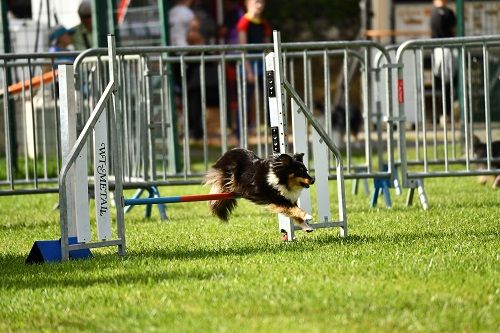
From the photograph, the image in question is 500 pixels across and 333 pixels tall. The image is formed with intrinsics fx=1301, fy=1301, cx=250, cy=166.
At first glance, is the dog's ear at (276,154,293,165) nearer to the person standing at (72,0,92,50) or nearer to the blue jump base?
the blue jump base

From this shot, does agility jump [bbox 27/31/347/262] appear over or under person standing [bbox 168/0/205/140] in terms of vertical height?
under

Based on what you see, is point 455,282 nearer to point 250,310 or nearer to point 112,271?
point 250,310

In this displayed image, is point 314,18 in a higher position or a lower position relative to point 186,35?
higher

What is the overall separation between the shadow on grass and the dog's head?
39 cm

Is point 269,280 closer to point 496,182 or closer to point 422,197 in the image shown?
point 422,197

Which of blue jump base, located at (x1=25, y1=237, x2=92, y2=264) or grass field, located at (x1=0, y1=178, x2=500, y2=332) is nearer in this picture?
grass field, located at (x1=0, y1=178, x2=500, y2=332)

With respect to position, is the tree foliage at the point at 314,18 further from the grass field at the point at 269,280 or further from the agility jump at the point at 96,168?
the agility jump at the point at 96,168

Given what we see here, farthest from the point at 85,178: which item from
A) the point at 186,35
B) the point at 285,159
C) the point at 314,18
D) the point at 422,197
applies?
the point at 314,18

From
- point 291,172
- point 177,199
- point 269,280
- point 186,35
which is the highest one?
point 186,35

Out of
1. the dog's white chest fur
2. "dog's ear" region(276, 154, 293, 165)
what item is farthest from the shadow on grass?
"dog's ear" region(276, 154, 293, 165)

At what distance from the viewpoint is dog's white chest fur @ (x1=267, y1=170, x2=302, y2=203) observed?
8.64 meters

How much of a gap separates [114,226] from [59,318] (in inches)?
179

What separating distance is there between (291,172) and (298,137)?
19.0 inches

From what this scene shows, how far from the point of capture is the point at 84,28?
54.2 ft
